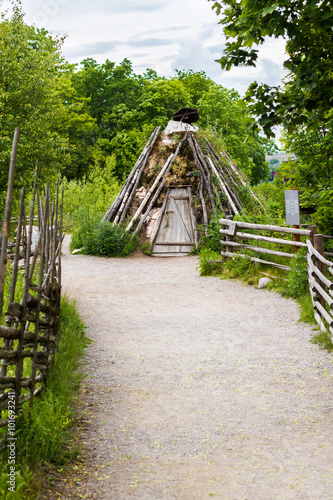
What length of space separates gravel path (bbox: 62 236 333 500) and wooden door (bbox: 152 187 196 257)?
5.84 m

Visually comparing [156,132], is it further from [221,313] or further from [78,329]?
[78,329]

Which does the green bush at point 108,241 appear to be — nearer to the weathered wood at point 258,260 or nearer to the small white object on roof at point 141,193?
the small white object on roof at point 141,193

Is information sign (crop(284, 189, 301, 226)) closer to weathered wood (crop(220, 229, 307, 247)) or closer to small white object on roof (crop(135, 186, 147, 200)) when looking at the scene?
weathered wood (crop(220, 229, 307, 247))

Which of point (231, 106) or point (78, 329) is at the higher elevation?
point (231, 106)

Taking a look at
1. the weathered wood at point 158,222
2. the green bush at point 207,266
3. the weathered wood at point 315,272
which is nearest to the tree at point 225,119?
the weathered wood at point 158,222

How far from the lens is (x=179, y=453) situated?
3867mm

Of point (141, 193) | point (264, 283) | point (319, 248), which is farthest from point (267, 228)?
point (141, 193)

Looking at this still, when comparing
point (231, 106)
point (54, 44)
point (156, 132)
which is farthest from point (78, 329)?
point (231, 106)

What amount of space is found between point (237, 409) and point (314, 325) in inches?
117

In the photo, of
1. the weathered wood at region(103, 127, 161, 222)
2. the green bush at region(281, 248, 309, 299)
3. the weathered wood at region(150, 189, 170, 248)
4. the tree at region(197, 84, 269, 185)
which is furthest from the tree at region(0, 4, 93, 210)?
the tree at region(197, 84, 269, 185)

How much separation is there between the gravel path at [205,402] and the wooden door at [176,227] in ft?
19.1

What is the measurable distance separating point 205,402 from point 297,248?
219 inches

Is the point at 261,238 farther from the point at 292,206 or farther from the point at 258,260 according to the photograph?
the point at 292,206

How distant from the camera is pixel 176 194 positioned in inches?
611
